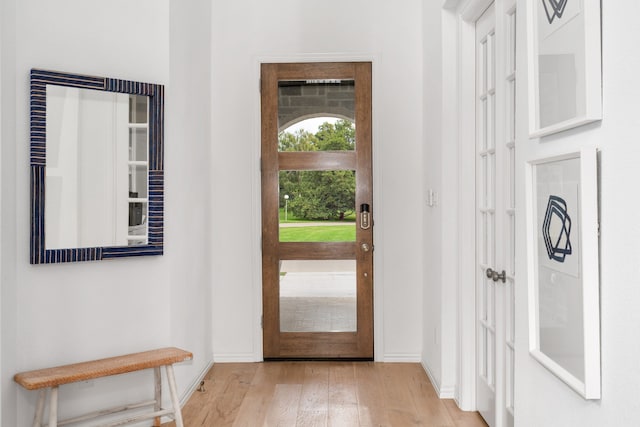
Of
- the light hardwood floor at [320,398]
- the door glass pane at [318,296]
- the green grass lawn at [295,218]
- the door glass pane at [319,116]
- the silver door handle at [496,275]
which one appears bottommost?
the light hardwood floor at [320,398]

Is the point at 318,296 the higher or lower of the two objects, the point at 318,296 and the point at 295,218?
the lower

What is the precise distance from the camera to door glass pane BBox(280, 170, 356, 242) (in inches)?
156

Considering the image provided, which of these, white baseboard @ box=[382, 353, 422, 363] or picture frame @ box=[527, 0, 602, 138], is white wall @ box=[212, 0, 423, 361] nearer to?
white baseboard @ box=[382, 353, 422, 363]

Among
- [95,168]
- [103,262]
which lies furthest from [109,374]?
[95,168]

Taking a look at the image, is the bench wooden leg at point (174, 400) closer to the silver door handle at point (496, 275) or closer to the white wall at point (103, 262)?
the white wall at point (103, 262)

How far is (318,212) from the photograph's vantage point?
398 cm

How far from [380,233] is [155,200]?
175 cm

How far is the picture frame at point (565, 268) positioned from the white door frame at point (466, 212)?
4.62 ft

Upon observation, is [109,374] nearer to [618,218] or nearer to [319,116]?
[618,218]

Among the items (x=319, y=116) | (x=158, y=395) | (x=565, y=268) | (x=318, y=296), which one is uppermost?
(x=319, y=116)

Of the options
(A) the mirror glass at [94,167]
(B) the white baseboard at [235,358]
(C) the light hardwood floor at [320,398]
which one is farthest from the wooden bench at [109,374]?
(B) the white baseboard at [235,358]

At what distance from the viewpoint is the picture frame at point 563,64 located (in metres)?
1.25

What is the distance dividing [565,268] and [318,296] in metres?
2.71

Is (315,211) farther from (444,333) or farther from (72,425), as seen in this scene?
(72,425)
